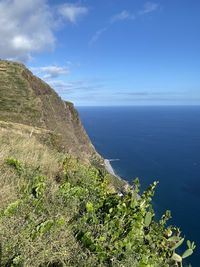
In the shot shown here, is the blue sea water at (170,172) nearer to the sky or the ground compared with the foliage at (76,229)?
nearer to the ground

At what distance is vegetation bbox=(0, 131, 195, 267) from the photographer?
15.1 ft

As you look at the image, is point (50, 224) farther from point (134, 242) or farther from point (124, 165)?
point (124, 165)

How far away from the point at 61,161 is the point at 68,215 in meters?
4.00

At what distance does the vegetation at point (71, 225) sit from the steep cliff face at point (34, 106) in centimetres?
3629

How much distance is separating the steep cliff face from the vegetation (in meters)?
36.3

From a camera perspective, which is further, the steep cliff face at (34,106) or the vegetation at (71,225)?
the steep cliff face at (34,106)

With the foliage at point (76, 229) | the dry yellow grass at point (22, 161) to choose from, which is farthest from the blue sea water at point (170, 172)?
the foliage at point (76, 229)

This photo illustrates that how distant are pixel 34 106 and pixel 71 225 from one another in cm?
5424

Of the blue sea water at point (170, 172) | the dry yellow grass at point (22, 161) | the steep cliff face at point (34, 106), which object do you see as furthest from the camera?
the blue sea water at point (170, 172)

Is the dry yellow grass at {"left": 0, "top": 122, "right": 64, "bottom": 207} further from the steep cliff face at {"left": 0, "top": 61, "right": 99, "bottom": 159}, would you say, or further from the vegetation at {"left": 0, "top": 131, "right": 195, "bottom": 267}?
the steep cliff face at {"left": 0, "top": 61, "right": 99, "bottom": 159}

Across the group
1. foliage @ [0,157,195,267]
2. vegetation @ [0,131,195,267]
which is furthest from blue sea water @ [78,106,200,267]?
foliage @ [0,157,195,267]

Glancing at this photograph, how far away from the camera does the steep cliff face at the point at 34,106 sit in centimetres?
5128

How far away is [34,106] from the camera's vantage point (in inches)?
2303

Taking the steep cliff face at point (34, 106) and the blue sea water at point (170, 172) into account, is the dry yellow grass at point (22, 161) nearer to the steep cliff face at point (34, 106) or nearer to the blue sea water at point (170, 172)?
the steep cliff face at point (34, 106)
